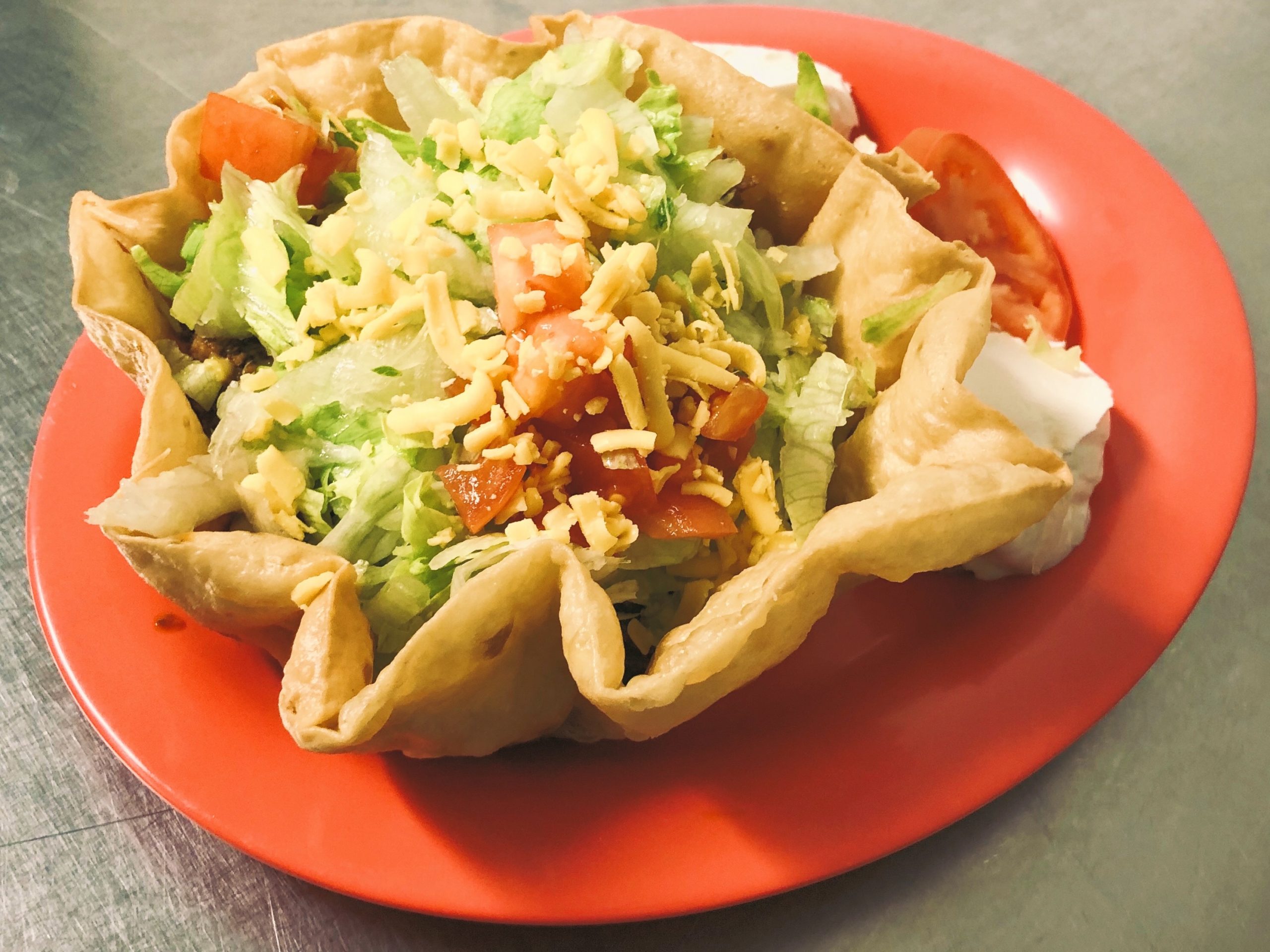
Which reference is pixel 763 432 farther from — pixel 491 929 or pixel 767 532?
pixel 491 929

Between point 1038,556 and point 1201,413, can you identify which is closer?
point 1038,556

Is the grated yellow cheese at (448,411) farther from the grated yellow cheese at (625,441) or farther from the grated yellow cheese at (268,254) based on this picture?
the grated yellow cheese at (268,254)

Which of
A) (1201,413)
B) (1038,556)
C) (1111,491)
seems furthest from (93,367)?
(1201,413)

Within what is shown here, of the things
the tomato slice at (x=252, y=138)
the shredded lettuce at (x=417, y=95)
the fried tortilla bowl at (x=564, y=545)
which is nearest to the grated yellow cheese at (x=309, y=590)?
the fried tortilla bowl at (x=564, y=545)

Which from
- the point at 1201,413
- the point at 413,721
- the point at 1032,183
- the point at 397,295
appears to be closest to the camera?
the point at 413,721

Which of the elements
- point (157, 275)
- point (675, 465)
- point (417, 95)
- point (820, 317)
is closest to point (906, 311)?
point (820, 317)

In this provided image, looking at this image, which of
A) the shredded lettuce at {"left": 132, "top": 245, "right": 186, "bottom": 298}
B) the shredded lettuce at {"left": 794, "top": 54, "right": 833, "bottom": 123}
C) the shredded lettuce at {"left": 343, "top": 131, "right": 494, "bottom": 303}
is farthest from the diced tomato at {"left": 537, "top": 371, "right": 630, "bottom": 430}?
the shredded lettuce at {"left": 794, "top": 54, "right": 833, "bottom": 123}
